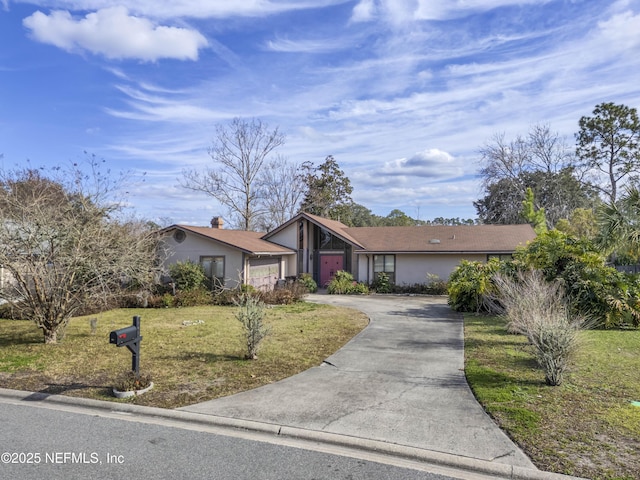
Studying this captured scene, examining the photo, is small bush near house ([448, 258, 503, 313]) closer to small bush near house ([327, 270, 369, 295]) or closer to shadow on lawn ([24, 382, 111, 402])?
small bush near house ([327, 270, 369, 295])

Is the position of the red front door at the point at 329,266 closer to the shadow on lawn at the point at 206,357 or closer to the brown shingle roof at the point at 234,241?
the brown shingle roof at the point at 234,241

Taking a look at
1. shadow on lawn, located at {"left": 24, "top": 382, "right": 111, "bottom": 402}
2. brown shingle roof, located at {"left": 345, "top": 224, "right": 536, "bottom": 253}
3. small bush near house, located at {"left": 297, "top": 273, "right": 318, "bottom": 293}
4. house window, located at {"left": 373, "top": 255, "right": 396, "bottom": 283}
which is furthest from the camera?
house window, located at {"left": 373, "top": 255, "right": 396, "bottom": 283}

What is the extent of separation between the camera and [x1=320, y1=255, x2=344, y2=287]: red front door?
2606cm

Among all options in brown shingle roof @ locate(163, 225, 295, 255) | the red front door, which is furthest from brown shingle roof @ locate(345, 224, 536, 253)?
brown shingle roof @ locate(163, 225, 295, 255)

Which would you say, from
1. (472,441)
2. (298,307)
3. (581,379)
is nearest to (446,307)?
(298,307)

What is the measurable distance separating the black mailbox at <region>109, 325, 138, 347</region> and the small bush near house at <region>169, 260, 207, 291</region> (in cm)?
1296

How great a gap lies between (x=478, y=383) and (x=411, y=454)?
2858mm

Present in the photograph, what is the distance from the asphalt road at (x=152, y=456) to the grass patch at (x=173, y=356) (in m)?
0.98

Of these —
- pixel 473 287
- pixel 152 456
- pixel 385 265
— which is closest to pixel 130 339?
pixel 152 456

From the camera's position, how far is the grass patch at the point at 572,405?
14.0 feet

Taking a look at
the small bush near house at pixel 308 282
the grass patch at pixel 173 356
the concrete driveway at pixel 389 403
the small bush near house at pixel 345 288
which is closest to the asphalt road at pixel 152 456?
the concrete driveway at pixel 389 403

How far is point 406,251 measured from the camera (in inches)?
939

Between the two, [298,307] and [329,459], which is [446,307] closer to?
[298,307]

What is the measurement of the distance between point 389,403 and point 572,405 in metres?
2.49
